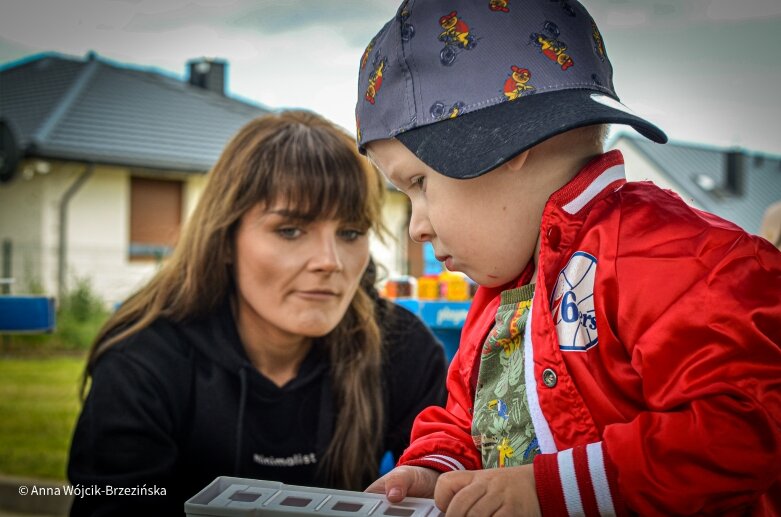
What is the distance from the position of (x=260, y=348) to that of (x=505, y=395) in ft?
3.25

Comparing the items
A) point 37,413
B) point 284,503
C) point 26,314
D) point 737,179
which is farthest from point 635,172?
point 737,179

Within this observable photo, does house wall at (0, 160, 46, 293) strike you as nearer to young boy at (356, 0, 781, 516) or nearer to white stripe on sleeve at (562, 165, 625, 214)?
young boy at (356, 0, 781, 516)

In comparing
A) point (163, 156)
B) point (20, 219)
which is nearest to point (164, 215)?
point (163, 156)

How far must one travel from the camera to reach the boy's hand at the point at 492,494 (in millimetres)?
767

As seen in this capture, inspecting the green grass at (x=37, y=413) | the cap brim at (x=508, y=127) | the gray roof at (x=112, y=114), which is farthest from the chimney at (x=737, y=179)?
the cap brim at (x=508, y=127)

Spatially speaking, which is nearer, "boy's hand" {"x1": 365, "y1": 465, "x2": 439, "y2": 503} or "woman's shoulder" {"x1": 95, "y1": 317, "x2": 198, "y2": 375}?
"boy's hand" {"x1": 365, "y1": 465, "x2": 439, "y2": 503}

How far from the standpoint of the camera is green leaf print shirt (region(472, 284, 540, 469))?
0.87m

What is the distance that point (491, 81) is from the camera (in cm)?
87

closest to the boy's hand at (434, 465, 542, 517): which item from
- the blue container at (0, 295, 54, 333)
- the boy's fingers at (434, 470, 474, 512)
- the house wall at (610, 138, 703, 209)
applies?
the boy's fingers at (434, 470, 474, 512)

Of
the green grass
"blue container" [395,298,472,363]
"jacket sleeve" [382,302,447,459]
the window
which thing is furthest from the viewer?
the window

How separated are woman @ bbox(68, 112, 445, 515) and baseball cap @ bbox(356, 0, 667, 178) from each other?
78cm

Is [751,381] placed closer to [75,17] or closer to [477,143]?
[477,143]

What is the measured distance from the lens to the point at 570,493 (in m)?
0.75

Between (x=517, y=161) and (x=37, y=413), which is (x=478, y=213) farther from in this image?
(x=37, y=413)
